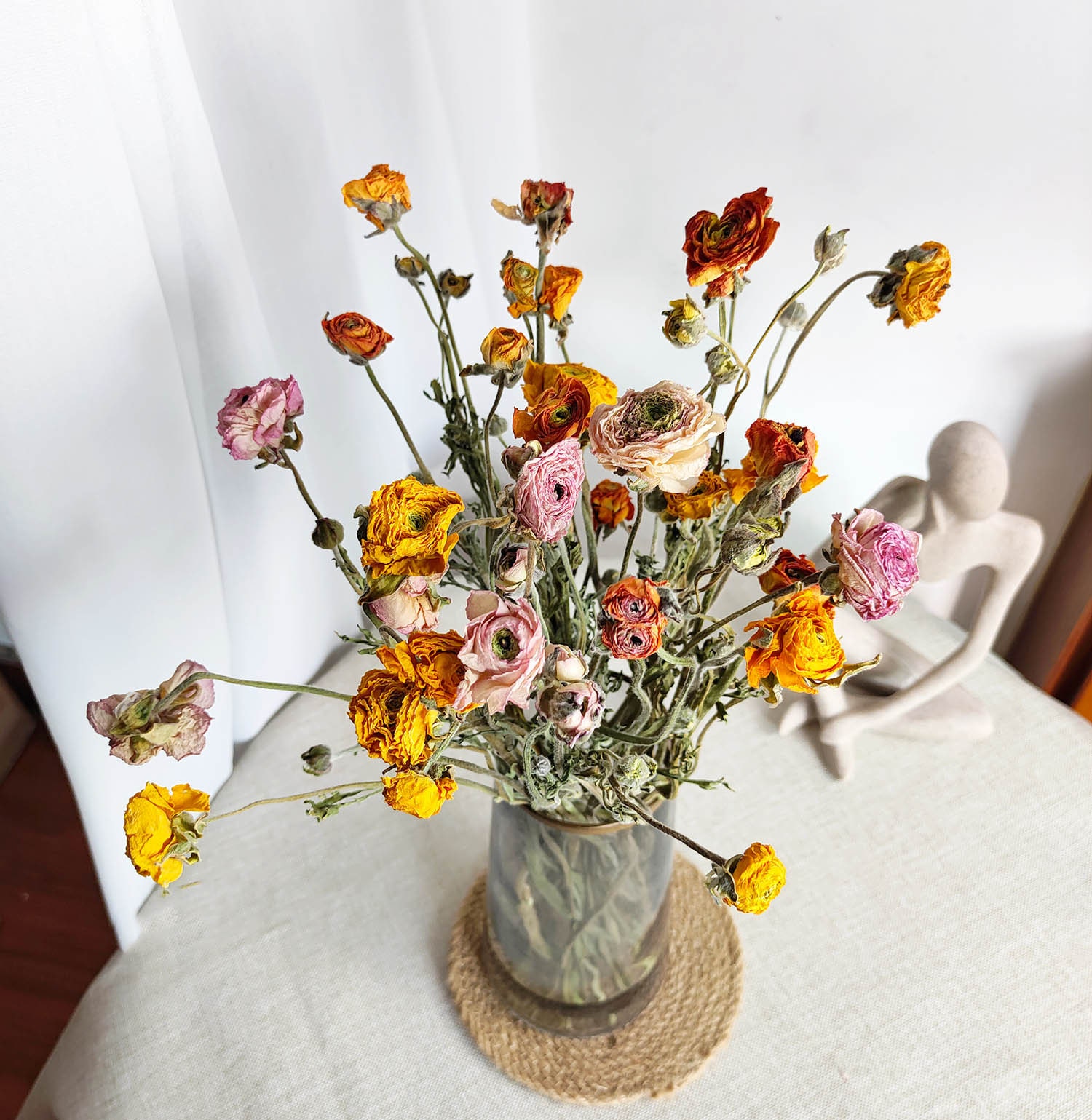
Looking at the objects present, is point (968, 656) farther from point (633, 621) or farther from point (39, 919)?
point (39, 919)

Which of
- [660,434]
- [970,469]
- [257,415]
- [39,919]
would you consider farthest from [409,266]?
[39,919]

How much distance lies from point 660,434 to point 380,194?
0.87ft

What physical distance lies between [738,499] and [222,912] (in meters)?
0.61

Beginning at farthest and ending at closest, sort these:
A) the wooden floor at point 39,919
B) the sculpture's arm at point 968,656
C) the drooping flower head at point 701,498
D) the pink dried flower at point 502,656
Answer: the wooden floor at point 39,919
the sculpture's arm at point 968,656
the drooping flower head at point 701,498
the pink dried flower at point 502,656

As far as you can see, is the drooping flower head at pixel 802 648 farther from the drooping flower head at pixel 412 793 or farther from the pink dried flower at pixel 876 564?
the drooping flower head at pixel 412 793

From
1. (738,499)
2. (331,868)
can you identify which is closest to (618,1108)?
(331,868)

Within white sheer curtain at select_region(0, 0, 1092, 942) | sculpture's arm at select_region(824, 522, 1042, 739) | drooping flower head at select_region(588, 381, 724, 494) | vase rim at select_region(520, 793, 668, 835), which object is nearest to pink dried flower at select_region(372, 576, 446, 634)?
drooping flower head at select_region(588, 381, 724, 494)

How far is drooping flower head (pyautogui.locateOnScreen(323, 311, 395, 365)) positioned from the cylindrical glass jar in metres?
0.31

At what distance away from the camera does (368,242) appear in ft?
2.82

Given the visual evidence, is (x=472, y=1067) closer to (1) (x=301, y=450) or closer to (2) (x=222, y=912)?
(2) (x=222, y=912)

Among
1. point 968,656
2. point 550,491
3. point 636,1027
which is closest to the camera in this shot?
point 550,491

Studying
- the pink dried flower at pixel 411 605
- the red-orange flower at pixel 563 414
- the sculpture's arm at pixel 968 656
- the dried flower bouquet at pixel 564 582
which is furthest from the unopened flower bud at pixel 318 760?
the sculpture's arm at pixel 968 656

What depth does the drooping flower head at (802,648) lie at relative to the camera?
15.7 inches

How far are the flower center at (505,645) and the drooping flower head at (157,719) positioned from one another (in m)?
0.15
